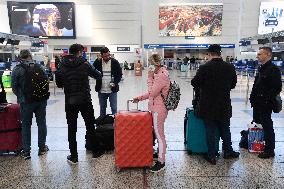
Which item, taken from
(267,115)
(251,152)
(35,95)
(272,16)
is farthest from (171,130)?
(272,16)

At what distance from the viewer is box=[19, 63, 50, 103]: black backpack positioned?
3.96 metres

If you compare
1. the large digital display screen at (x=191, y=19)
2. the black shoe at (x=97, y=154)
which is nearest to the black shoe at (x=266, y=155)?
the black shoe at (x=97, y=154)

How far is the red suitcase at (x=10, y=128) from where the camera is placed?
4.21 metres

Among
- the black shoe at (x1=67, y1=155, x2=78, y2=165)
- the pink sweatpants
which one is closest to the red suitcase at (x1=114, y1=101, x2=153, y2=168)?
the pink sweatpants

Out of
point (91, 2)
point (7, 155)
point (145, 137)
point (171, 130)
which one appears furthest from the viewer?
point (91, 2)

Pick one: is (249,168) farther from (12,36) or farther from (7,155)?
(12,36)

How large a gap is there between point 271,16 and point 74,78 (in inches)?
1186

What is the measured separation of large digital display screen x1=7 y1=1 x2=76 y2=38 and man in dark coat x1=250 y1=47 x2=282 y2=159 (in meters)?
26.7

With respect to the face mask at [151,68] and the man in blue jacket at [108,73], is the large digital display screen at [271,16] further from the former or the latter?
the face mask at [151,68]

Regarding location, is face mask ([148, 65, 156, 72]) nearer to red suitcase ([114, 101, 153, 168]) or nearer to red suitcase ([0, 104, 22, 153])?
red suitcase ([114, 101, 153, 168])

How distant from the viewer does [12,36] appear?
1491cm

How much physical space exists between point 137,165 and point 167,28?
1098 inches

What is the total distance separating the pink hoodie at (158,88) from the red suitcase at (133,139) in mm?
146

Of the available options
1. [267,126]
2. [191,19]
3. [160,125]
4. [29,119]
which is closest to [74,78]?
[29,119]
